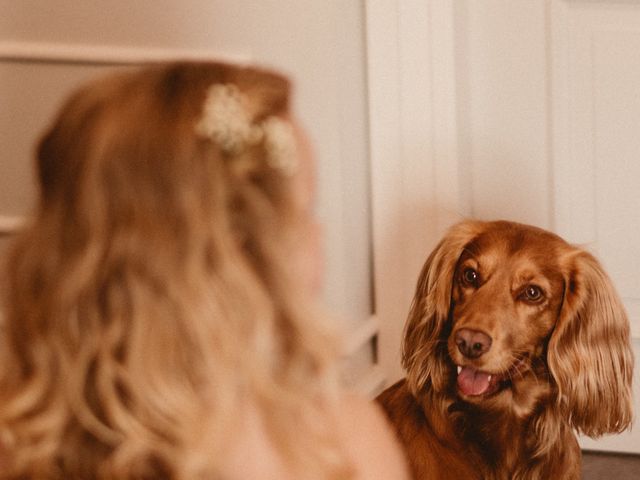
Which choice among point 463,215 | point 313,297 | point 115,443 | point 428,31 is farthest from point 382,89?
point 115,443

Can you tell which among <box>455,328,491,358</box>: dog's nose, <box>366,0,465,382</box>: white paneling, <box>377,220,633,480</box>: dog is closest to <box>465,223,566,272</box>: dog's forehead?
<box>377,220,633,480</box>: dog

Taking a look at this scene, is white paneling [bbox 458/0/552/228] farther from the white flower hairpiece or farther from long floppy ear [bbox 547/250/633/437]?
the white flower hairpiece

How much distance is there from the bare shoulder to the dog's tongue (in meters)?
0.63

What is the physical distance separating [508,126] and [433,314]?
0.69 m

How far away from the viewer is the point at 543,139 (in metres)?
2.45

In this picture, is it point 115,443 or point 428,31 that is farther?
point 428,31

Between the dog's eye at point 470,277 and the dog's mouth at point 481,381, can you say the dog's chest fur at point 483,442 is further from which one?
the dog's eye at point 470,277

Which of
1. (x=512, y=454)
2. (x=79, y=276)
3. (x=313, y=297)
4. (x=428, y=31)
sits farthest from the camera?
(x=428, y=31)

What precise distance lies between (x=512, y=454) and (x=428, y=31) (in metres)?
0.95

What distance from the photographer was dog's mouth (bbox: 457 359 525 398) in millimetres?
1856

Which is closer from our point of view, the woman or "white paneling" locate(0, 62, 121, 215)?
the woman

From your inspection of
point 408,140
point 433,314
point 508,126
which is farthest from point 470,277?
point 508,126

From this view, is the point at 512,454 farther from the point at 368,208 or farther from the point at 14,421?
the point at 14,421

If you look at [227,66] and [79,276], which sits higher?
[227,66]
